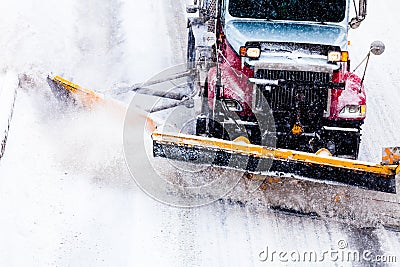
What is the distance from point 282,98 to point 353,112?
0.87 meters

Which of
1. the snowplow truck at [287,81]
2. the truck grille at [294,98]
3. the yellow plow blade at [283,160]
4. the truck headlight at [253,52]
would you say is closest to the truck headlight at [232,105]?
the snowplow truck at [287,81]

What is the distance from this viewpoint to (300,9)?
704 cm

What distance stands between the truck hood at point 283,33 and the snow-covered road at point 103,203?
1945 mm

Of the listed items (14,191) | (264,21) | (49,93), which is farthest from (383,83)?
(14,191)

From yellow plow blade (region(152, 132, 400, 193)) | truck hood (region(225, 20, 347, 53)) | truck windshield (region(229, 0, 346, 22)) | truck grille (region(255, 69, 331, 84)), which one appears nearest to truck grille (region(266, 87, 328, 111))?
truck grille (region(255, 69, 331, 84))

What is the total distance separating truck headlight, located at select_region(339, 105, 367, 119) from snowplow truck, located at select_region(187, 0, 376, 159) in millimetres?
12

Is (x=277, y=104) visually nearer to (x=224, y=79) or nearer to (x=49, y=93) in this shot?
(x=224, y=79)

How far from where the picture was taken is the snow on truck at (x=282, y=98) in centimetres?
619

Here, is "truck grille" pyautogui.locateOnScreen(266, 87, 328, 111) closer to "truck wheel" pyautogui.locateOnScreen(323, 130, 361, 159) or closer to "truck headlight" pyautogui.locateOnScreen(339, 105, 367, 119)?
"truck headlight" pyautogui.locateOnScreen(339, 105, 367, 119)

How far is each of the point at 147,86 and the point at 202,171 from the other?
2324mm

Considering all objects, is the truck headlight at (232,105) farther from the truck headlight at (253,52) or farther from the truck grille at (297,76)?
the truck headlight at (253,52)

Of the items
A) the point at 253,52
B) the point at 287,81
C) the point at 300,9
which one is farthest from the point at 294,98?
the point at 300,9

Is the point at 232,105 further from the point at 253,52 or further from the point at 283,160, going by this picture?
the point at 283,160

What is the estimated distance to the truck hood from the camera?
6879 mm
